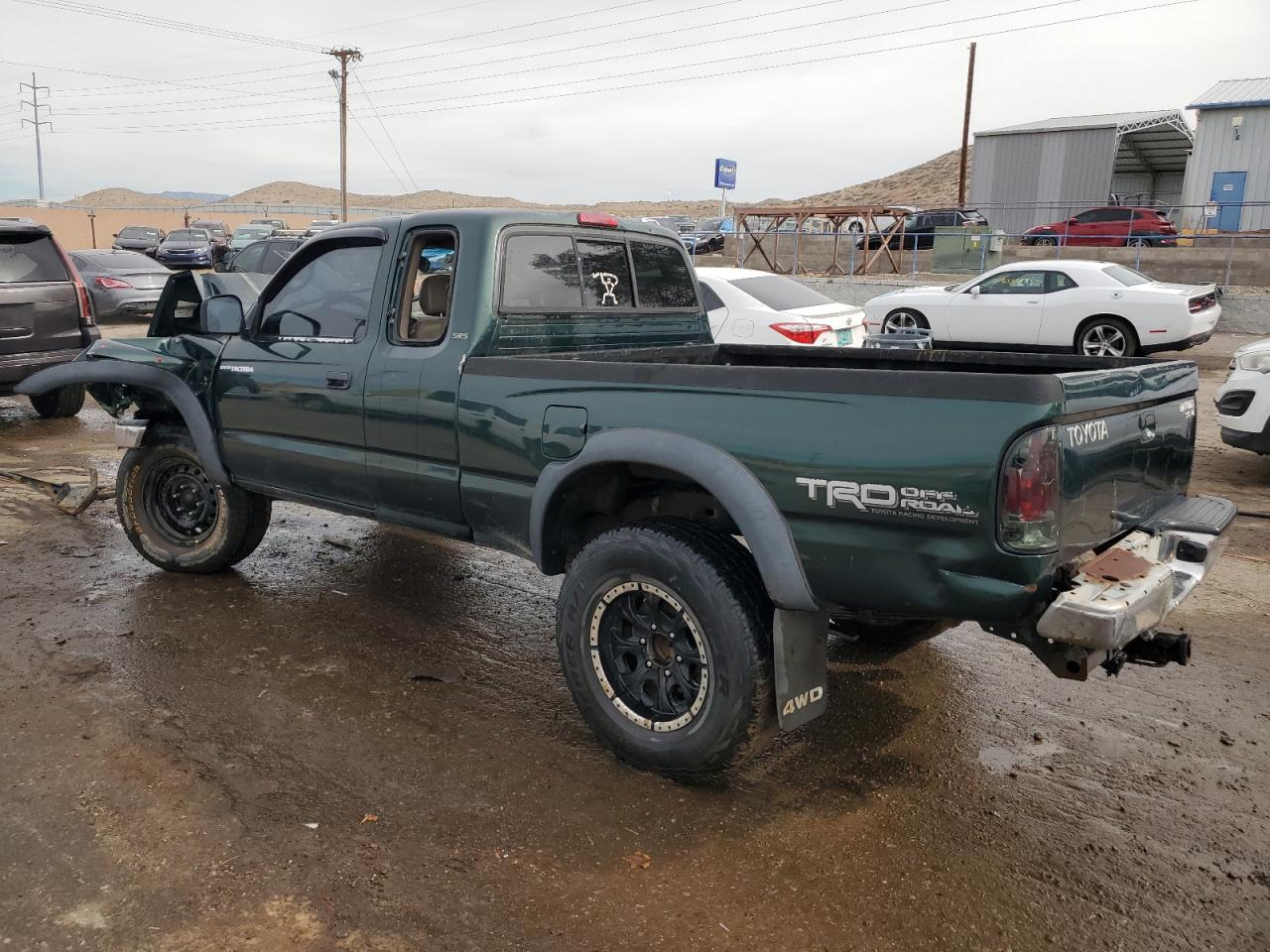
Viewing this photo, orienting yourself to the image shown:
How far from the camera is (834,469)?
9.30 ft

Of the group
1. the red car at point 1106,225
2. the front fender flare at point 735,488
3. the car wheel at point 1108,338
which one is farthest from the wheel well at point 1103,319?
the front fender flare at point 735,488

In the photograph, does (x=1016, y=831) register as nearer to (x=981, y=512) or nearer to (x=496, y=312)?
(x=981, y=512)

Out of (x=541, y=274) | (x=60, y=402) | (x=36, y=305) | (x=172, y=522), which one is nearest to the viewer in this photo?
(x=541, y=274)

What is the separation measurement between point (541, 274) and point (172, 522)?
2.80m

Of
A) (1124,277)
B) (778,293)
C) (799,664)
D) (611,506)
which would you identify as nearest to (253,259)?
(778,293)

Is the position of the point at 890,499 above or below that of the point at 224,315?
below

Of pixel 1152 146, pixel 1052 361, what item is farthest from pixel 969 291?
pixel 1152 146

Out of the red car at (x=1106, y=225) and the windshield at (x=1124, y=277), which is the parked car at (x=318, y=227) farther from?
the red car at (x=1106, y=225)

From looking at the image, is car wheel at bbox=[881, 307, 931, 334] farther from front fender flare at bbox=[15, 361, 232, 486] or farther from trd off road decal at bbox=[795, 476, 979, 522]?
trd off road decal at bbox=[795, 476, 979, 522]

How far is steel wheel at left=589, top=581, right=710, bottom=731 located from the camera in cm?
325

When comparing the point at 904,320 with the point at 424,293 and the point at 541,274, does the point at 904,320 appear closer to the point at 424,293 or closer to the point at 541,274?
the point at 541,274

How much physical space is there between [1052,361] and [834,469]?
1.77 m

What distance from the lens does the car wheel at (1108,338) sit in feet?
45.8

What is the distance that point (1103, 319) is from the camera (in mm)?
14109
